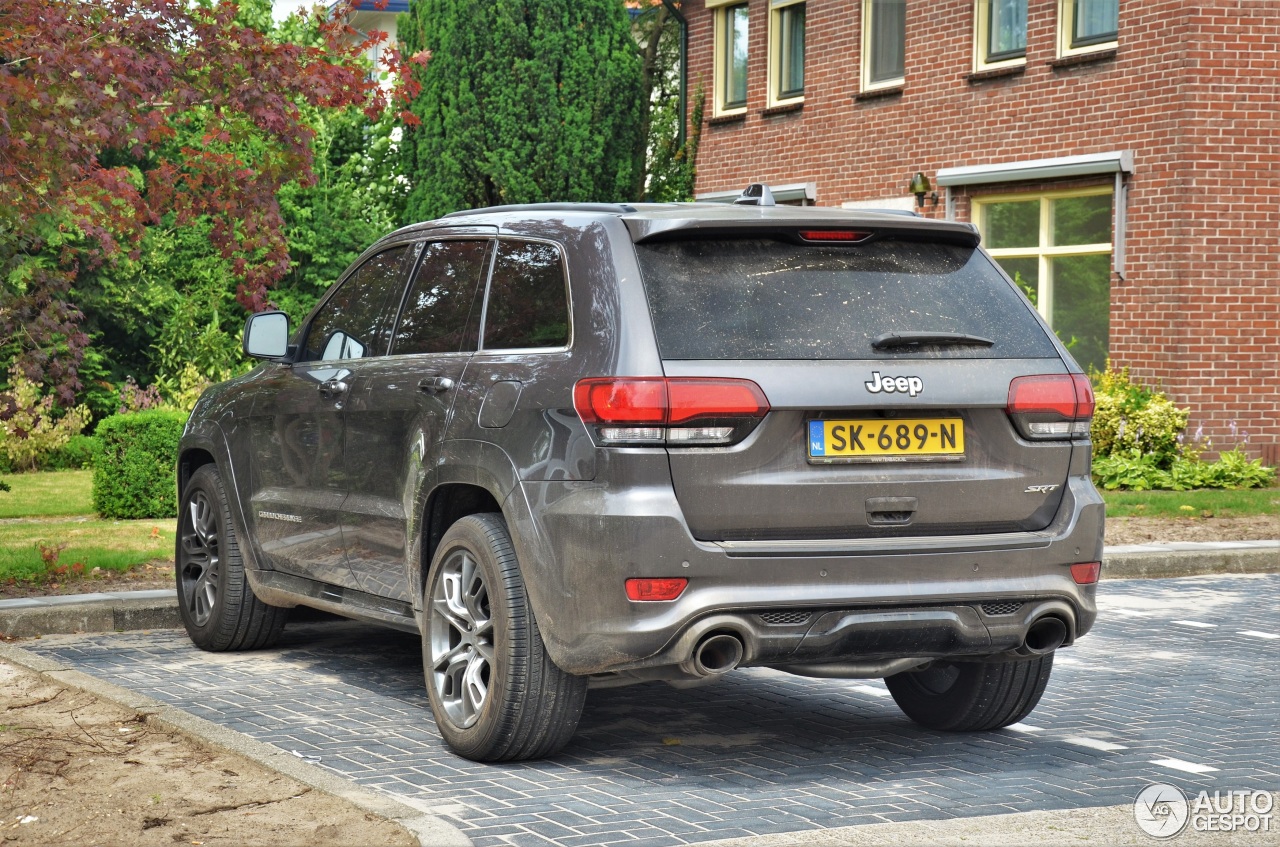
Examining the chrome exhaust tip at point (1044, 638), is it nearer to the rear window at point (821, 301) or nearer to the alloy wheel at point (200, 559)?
the rear window at point (821, 301)

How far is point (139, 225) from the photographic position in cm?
1057

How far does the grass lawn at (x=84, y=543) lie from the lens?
1045 cm

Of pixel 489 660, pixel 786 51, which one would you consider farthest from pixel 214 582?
pixel 786 51

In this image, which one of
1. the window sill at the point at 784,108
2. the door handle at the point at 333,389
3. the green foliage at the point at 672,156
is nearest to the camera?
the door handle at the point at 333,389

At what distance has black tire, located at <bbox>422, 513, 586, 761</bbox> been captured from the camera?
5883 millimetres

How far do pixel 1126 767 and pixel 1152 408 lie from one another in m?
11.8

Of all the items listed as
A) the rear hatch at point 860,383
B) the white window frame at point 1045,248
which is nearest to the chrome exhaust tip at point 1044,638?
the rear hatch at point 860,383

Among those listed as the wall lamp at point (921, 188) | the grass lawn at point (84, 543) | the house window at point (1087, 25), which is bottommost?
the grass lawn at point (84, 543)

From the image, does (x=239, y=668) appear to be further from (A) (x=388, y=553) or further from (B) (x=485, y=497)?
(B) (x=485, y=497)

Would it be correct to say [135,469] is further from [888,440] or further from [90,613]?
[888,440]

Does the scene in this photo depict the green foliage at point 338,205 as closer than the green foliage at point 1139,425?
No

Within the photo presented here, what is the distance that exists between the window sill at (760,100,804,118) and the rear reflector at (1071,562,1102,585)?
18.0m

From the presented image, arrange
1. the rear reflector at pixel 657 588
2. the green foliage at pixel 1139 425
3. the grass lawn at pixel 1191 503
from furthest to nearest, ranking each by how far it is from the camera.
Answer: the green foliage at pixel 1139 425 → the grass lawn at pixel 1191 503 → the rear reflector at pixel 657 588

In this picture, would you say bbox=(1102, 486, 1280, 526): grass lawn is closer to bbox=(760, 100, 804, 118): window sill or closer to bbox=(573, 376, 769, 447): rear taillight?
bbox=(760, 100, 804, 118): window sill
